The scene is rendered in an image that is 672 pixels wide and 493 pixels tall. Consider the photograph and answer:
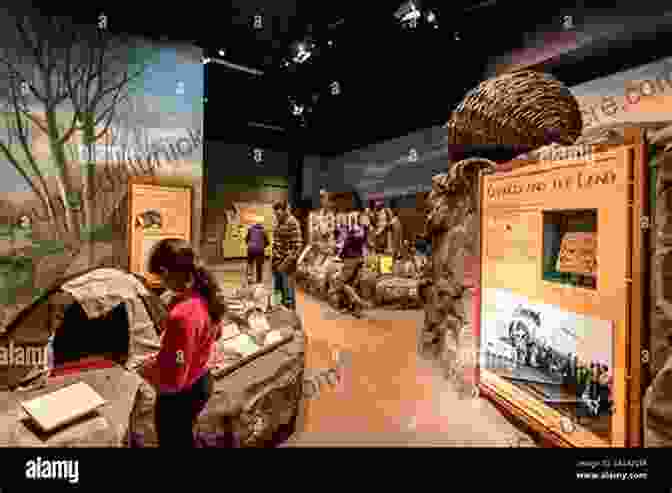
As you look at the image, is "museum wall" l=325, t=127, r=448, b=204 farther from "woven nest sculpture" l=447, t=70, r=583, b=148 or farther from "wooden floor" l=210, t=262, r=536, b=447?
"wooden floor" l=210, t=262, r=536, b=447

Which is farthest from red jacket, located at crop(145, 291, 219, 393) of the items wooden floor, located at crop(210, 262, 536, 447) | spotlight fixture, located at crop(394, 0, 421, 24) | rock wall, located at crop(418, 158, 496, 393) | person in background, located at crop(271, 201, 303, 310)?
spotlight fixture, located at crop(394, 0, 421, 24)

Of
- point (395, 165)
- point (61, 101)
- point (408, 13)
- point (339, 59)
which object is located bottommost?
point (395, 165)

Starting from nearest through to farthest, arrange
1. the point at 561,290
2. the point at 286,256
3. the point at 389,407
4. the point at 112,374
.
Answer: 1. the point at 112,374
2. the point at 561,290
3. the point at 389,407
4. the point at 286,256

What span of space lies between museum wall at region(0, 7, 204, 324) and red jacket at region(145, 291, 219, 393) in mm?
720

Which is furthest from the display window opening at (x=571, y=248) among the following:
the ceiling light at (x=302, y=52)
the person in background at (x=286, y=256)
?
the ceiling light at (x=302, y=52)

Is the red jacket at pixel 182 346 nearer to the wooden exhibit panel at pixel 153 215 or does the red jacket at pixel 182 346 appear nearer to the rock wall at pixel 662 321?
the wooden exhibit panel at pixel 153 215

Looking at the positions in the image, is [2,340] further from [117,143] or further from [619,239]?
[619,239]

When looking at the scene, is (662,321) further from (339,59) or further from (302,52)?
(339,59)

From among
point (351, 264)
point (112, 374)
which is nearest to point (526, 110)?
point (112, 374)

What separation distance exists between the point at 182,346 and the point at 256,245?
1.06 metres

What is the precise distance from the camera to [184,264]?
1.14m

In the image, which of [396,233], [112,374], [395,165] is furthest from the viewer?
[396,233]

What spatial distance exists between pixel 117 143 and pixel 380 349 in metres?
2.63
